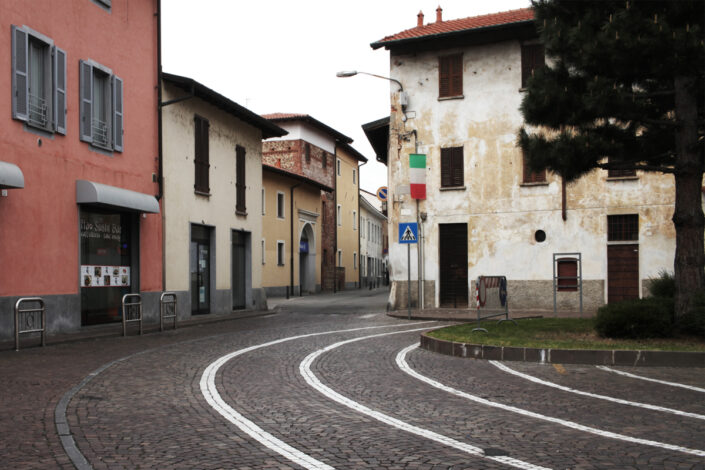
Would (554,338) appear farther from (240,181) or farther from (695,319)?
(240,181)

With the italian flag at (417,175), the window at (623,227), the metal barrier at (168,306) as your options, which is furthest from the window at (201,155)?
the window at (623,227)

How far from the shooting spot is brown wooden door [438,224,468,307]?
25.3 metres

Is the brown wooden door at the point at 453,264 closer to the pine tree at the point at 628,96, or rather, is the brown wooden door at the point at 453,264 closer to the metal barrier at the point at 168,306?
the metal barrier at the point at 168,306

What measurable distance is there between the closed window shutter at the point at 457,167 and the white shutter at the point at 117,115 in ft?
38.3

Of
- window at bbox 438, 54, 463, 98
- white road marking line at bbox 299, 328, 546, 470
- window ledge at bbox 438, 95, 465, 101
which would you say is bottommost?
white road marking line at bbox 299, 328, 546, 470

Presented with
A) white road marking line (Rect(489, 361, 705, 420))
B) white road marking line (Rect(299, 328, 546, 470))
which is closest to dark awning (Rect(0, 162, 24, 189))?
white road marking line (Rect(299, 328, 546, 470))

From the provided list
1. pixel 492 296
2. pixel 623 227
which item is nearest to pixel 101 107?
pixel 492 296

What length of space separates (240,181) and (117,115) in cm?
840

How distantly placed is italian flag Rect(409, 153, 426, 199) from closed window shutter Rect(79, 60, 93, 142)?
440 inches

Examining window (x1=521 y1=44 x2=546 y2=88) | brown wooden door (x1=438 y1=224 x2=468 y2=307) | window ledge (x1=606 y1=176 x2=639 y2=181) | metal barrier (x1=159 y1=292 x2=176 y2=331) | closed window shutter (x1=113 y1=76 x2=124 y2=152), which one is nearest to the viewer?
metal barrier (x1=159 y1=292 x2=176 y2=331)

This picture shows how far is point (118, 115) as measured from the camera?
61.2 ft

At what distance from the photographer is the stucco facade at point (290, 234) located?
3938 cm

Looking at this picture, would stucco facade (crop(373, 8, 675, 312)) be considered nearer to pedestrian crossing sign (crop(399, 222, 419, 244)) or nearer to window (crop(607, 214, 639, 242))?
window (crop(607, 214, 639, 242))

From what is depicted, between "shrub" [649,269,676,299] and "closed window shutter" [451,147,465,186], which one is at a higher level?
"closed window shutter" [451,147,465,186]
